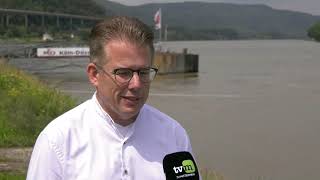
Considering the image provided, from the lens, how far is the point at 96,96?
7.13 feet

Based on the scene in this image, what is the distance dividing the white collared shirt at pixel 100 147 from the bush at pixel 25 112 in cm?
615

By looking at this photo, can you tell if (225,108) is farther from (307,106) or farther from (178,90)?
(178,90)

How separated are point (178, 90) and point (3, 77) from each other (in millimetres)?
17997

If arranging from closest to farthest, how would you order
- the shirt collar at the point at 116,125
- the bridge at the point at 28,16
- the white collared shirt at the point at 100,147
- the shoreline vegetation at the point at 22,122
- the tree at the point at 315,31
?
the white collared shirt at the point at 100,147 → the shirt collar at the point at 116,125 → the shoreline vegetation at the point at 22,122 → the bridge at the point at 28,16 → the tree at the point at 315,31

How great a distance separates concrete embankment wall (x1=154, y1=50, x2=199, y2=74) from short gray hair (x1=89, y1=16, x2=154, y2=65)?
3940 centimetres

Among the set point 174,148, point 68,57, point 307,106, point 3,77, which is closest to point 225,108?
point 307,106

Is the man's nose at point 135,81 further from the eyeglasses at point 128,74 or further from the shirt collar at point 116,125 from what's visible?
the shirt collar at point 116,125

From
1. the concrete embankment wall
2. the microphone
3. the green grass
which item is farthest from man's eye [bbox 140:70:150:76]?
the concrete embankment wall

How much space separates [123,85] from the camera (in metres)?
2.09

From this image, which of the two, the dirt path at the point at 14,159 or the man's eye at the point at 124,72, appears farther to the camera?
the dirt path at the point at 14,159

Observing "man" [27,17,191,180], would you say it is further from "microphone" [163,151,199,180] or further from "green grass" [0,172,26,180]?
"green grass" [0,172,26,180]

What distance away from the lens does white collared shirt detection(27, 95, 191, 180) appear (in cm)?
200

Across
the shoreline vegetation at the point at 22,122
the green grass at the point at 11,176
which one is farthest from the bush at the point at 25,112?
the green grass at the point at 11,176

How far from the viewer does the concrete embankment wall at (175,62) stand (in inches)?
1689
